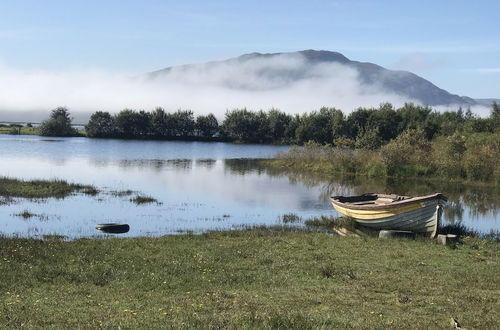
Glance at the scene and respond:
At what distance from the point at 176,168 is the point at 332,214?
33544mm

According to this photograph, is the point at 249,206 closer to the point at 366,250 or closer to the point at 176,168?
the point at 366,250

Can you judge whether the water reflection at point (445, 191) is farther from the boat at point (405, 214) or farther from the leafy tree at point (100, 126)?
the leafy tree at point (100, 126)

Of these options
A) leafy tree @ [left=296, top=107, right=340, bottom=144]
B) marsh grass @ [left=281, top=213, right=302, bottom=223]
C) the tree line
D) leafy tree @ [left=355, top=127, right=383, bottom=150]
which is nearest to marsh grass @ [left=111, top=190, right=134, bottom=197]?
marsh grass @ [left=281, top=213, right=302, bottom=223]

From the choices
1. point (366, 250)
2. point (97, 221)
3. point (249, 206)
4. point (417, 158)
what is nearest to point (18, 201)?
point (97, 221)

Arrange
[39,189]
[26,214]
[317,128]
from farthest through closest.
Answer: [317,128]
[39,189]
[26,214]

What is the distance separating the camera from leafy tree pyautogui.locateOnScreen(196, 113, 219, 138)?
15700 cm

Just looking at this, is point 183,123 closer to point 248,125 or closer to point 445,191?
point 248,125

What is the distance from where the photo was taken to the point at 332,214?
98.7 feet

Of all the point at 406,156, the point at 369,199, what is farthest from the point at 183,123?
the point at 369,199

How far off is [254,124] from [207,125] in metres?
16.6

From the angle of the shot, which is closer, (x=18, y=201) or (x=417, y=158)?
(x=18, y=201)

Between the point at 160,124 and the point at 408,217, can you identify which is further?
the point at 160,124

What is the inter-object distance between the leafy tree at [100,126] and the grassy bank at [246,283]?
141701 millimetres

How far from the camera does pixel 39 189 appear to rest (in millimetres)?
36656
